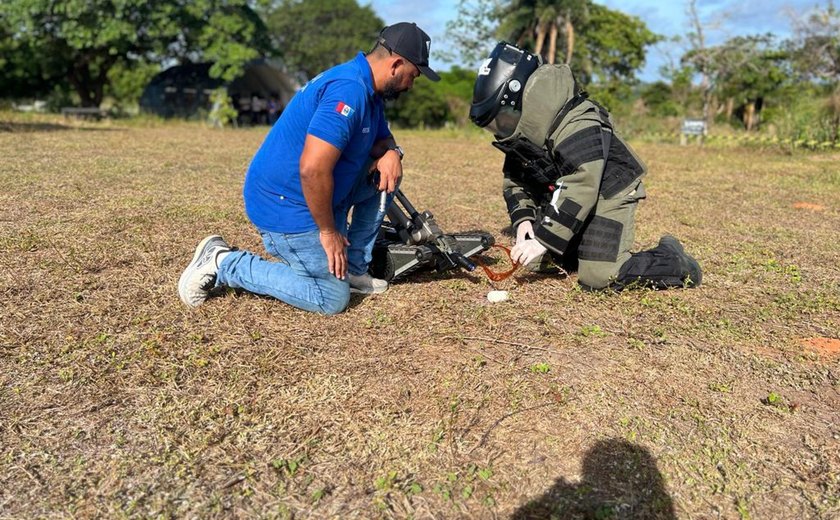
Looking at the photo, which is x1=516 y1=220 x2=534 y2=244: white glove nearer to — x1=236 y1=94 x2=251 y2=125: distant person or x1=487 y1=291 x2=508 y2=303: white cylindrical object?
x1=487 y1=291 x2=508 y2=303: white cylindrical object

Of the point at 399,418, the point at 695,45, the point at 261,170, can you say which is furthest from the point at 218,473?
the point at 695,45

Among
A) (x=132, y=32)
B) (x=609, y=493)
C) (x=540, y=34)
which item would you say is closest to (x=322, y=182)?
(x=609, y=493)

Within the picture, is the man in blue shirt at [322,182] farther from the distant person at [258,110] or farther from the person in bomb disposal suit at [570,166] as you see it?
the distant person at [258,110]

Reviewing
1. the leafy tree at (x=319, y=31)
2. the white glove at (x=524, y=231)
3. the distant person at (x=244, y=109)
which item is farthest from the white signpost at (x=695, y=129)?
the leafy tree at (x=319, y=31)

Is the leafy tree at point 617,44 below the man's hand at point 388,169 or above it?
above

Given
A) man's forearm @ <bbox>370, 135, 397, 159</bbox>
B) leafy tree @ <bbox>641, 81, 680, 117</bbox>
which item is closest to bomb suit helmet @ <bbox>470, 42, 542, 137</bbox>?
man's forearm @ <bbox>370, 135, 397, 159</bbox>

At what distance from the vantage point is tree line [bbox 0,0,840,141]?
80.3 ft

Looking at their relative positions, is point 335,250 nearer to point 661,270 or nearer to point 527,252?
point 527,252

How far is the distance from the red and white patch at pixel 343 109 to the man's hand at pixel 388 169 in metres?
0.67

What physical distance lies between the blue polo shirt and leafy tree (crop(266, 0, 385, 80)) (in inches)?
1952

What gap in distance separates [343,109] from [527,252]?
1.30 m

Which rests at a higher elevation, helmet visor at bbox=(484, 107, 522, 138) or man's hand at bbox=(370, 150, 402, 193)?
helmet visor at bbox=(484, 107, 522, 138)

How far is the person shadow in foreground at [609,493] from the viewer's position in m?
2.06

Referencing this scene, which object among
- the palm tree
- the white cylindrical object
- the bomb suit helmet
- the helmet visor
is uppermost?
the palm tree
